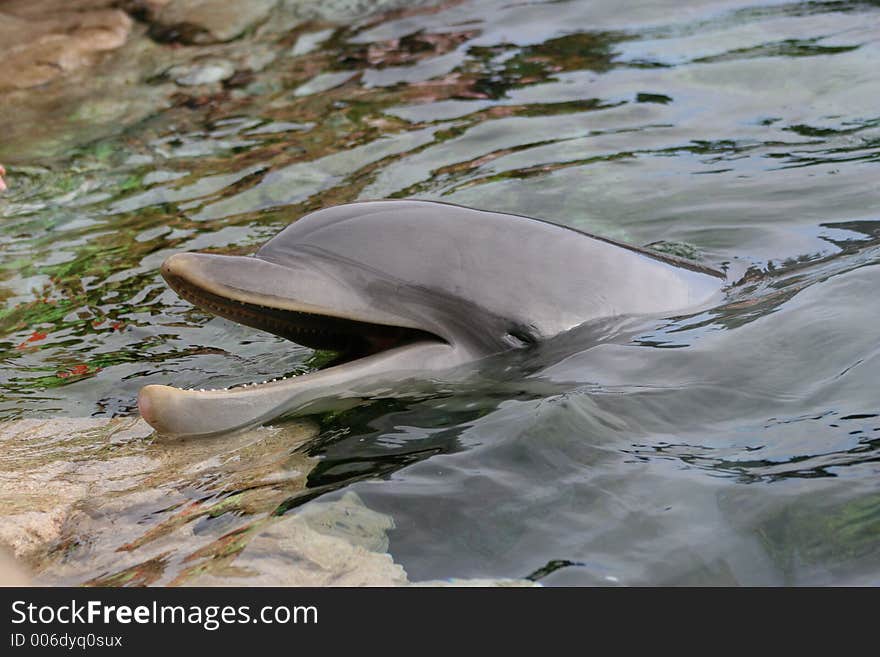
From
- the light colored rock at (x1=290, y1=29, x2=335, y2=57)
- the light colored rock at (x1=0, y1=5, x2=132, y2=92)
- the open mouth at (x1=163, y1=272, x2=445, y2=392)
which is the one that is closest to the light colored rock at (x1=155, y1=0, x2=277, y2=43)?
the light colored rock at (x1=0, y1=5, x2=132, y2=92)

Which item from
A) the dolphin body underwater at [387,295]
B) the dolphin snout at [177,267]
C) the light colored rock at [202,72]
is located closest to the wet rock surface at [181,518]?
the dolphin body underwater at [387,295]

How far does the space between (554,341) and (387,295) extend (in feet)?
1.88

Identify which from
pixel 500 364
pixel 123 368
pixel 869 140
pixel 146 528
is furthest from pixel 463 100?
pixel 146 528

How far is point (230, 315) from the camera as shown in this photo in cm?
384

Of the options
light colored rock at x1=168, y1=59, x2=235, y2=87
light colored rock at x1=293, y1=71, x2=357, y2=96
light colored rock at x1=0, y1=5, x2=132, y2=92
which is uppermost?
light colored rock at x1=0, y1=5, x2=132, y2=92

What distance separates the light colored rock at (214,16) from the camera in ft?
37.6

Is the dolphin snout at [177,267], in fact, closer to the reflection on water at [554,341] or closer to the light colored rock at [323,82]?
the reflection on water at [554,341]

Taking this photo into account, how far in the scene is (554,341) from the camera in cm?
394

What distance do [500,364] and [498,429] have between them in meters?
0.43

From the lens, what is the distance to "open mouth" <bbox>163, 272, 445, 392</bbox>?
3.73m

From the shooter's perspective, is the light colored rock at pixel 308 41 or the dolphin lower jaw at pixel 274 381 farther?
the light colored rock at pixel 308 41

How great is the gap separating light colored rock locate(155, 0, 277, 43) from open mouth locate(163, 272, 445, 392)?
7964mm

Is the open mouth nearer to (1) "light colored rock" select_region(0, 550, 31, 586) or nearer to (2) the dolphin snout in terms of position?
(2) the dolphin snout
